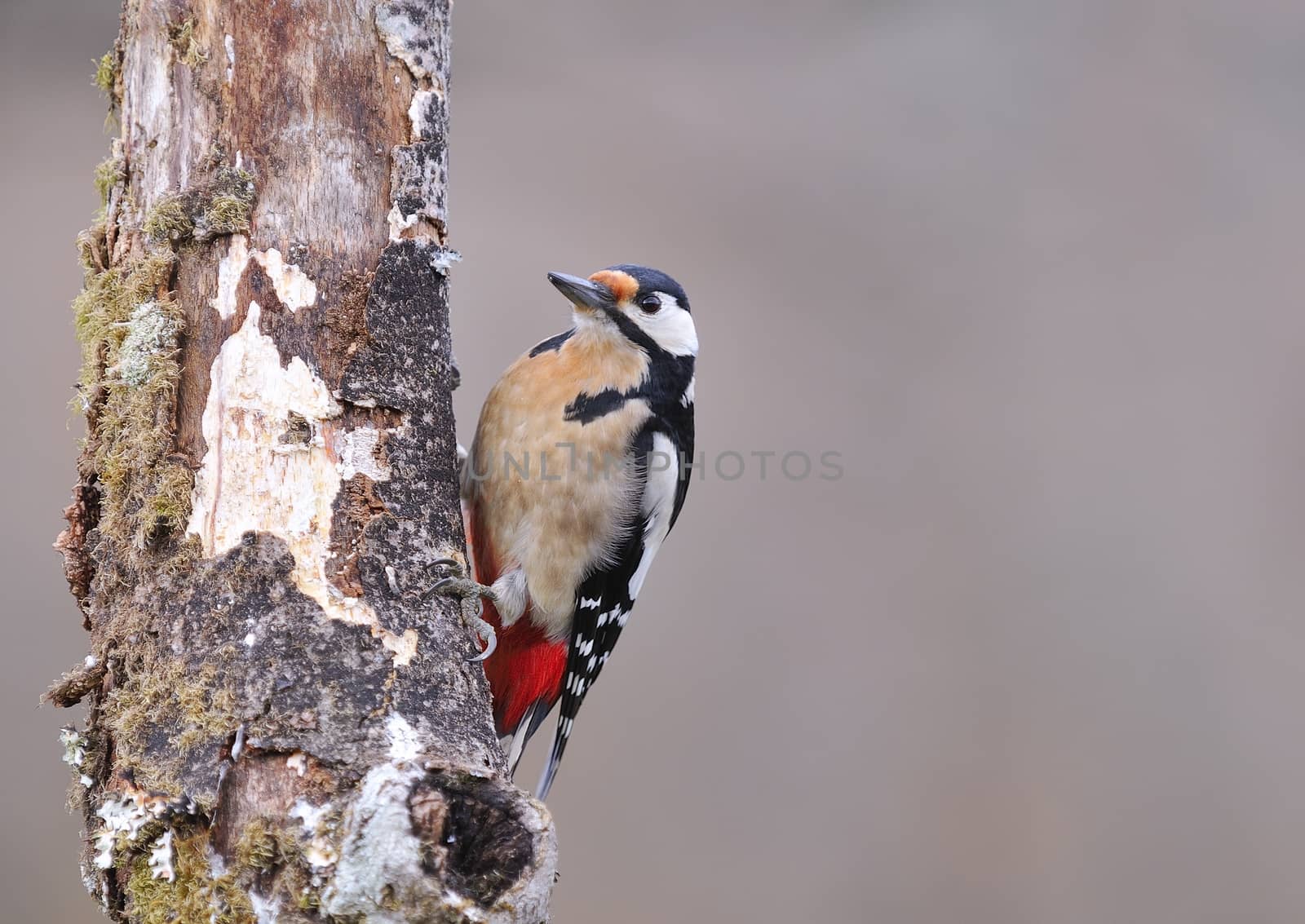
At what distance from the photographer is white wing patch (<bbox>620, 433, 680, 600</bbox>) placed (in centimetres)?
223

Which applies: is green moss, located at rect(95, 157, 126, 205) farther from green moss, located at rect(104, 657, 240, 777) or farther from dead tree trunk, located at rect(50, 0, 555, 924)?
green moss, located at rect(104, 657, 240, 777)

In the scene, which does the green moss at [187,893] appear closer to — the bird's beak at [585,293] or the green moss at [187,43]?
the green moss at [187,43]

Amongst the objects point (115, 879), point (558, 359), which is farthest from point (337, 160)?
point (115, 879)

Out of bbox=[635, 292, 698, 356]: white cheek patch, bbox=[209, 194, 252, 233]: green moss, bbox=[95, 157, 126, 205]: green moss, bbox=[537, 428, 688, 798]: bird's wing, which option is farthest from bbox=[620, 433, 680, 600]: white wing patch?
bbox=[95, 157, 126, 205]: green moss

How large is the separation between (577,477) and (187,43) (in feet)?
3.33

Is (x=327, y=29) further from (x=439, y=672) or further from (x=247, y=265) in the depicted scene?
(x=439, y=672)

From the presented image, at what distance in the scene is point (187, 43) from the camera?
158 cm

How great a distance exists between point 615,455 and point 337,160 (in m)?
0.80

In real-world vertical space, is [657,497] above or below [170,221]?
below

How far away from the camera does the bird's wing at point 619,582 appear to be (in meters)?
2.22

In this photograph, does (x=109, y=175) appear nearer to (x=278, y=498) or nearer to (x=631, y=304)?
(x=278, y=498)

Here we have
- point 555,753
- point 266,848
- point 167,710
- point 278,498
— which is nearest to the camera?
point 266,848

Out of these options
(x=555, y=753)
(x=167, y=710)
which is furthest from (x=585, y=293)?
(x=167, y=710)

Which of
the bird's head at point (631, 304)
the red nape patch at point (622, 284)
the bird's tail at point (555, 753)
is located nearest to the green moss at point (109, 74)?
the bird's head at point (631, 304)
